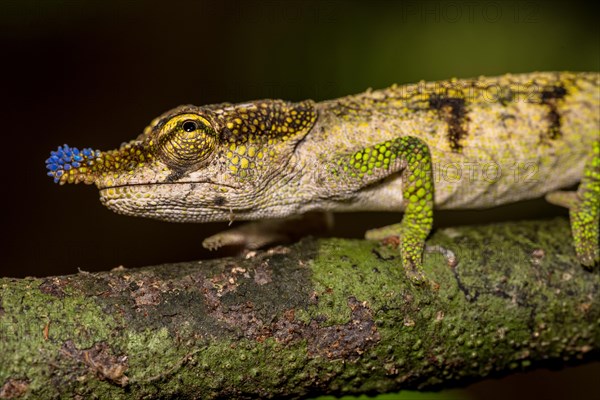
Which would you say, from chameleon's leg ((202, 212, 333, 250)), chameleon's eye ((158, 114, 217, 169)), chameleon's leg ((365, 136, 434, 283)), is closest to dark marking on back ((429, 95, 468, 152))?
chameleon's leg ((365, 136, 434, 283))

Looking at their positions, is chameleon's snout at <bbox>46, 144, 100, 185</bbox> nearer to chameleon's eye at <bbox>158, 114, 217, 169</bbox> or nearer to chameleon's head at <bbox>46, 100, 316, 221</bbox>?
chameleon's head at <bbox>46, 100, 316, 221</bbox>

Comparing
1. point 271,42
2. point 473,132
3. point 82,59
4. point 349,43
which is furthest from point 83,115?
point 473,132

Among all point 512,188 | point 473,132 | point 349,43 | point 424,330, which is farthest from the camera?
point 349,43

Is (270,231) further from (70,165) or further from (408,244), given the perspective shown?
(70,165)

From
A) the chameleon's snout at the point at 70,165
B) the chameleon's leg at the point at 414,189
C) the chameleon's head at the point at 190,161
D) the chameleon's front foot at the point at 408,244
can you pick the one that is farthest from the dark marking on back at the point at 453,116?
the chameleon's snout at the point at 70,165

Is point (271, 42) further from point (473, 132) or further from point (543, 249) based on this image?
point (543, 249)

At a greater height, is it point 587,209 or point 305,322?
point 587,209

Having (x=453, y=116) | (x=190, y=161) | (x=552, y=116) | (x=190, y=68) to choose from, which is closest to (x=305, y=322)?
(x=190, y=161)
